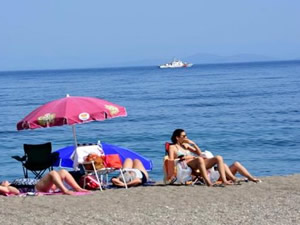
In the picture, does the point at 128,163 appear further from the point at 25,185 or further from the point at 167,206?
the point at 167,206

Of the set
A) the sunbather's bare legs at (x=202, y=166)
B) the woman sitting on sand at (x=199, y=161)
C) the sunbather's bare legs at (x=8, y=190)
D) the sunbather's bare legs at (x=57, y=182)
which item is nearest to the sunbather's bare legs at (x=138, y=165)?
the woman sitting on sand at (x=199, y=161)

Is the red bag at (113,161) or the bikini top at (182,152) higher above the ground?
the bikini top at (182,152)

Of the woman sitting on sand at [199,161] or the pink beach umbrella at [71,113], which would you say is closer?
the pink beach umbrella at [71,113]

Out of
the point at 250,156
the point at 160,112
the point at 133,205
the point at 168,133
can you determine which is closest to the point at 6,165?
the point at 250,156

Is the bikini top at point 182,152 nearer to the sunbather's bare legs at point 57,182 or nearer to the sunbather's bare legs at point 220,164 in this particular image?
the sunbather's bare legs at point 220,164

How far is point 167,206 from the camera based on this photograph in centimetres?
780

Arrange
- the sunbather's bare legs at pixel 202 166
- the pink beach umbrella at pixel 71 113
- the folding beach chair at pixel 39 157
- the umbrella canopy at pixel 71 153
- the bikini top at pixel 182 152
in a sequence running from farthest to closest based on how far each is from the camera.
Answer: the umbrella canopy at pixel 71 153
the folding beach chair at pixel 39 157
the bikini top at pixel 182 152
the sunbather's bare legs at pixel 202 166
the pink beach umbrella at pixel 71 113

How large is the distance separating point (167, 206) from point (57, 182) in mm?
1848

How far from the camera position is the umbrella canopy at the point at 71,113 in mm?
Answer: 9117

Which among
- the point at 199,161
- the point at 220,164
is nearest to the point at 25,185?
the point at 199,161

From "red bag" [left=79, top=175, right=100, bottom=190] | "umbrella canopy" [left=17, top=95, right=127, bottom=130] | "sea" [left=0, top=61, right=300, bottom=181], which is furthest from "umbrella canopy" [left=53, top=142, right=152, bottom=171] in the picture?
"sea" [left=0, top=61, right=300, bottom=181]

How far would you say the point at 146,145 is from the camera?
20.2 metres

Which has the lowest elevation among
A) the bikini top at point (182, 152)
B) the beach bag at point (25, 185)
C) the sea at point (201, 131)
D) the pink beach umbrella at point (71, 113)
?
the sea at point (201, 131)

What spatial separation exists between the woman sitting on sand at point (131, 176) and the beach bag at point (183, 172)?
589 millimetres
